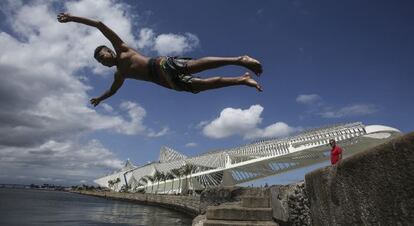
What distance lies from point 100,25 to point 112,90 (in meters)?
1.01

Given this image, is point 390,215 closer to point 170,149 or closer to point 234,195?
point 234,195

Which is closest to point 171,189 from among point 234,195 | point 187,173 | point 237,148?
point 187,173

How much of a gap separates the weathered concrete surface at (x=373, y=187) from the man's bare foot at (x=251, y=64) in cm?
122

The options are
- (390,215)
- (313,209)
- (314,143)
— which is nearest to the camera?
(390,215)

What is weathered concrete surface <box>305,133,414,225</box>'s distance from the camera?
1.82 meters

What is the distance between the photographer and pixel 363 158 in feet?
7.18

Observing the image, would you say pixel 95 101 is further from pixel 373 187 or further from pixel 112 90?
pixel 373 187

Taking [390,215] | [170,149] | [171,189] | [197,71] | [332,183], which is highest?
[170,149]

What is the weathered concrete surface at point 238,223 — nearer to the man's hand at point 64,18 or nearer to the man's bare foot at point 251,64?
the man's bare foot at point 251,64

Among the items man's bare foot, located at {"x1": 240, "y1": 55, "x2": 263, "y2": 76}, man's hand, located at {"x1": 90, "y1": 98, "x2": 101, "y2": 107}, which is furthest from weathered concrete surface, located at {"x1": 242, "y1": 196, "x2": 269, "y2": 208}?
man's bare foot, located at {"x1": 240, "y1": 55, "x2": 263, "y2": 76}

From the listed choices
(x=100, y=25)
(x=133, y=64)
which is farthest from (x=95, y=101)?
(x=100, y=25)

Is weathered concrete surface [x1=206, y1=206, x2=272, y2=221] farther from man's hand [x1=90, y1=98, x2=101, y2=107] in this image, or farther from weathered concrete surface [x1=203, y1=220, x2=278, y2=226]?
man's hand [x1=90, y1=98, x2=101, y2=107]

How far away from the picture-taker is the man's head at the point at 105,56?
440 centimetres

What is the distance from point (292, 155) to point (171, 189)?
56.1 meters
